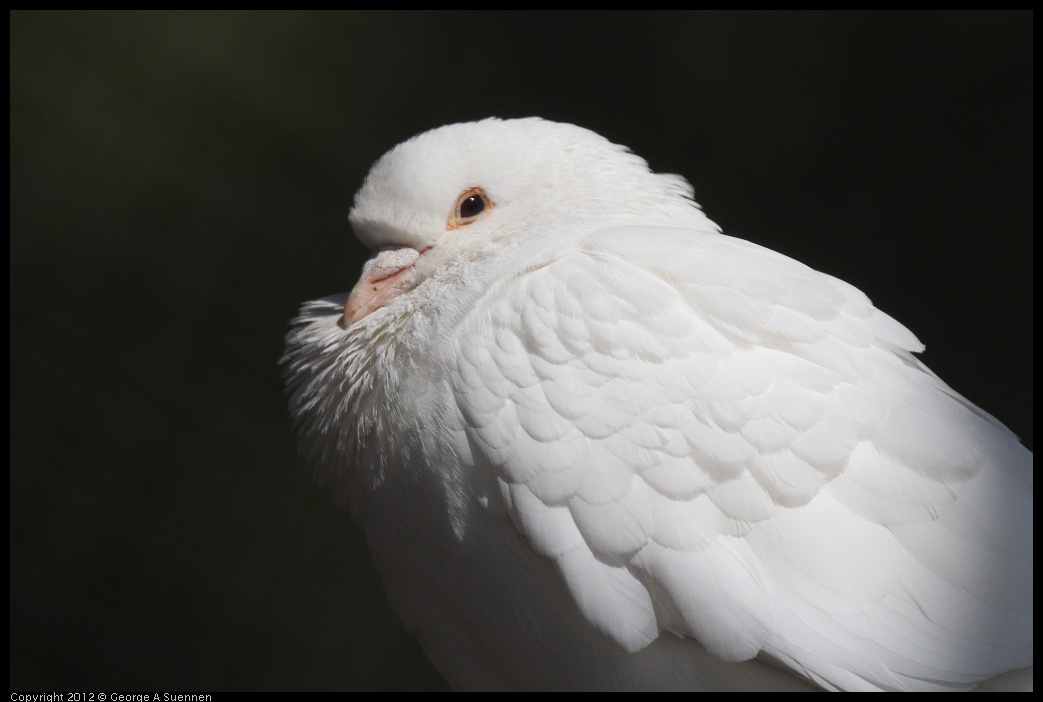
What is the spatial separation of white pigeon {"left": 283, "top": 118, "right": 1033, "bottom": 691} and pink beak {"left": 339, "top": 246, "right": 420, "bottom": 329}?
99 millimetres

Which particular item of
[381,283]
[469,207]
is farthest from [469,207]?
[381,283]

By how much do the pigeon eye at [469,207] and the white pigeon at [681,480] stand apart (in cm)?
16

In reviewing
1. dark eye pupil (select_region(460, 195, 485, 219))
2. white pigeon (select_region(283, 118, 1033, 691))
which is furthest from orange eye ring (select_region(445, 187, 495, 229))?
white pigeon (select_region(283, 118, 1033, 691))

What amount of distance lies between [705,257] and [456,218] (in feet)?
1.50

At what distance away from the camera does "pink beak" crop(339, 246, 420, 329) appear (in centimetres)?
151

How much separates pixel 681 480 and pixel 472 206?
637 millimetres

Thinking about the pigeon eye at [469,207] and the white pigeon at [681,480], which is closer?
the white pigeon at [681,480]

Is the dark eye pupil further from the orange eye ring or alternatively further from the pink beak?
the pink beak

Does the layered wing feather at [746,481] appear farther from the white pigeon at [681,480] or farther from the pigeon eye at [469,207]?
the pigeon eye at [469,207]

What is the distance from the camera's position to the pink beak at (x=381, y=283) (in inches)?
59.6

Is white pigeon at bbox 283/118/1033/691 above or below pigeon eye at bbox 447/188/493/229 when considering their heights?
below

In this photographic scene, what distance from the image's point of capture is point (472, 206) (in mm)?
1562

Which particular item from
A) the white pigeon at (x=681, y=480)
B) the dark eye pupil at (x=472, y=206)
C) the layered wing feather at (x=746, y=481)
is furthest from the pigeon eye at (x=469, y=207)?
the layered wing feather at (x=746, y=481)

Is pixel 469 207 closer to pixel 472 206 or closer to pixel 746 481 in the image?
pixel 472 206
